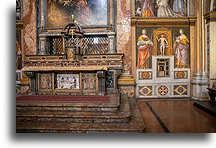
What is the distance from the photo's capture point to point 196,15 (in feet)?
23.9

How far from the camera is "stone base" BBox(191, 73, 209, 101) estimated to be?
6.88 meters

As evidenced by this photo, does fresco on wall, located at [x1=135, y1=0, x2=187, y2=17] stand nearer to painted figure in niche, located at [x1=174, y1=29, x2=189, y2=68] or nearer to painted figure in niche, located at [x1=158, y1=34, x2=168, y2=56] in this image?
painted figure in niche, located at [x1=174, y1=29, x2=189, y2=68]

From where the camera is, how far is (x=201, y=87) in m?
6.95

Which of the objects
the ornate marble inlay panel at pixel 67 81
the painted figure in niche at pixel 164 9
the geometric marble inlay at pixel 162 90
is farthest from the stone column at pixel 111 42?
the geometric marble inlay at pixel 162 90

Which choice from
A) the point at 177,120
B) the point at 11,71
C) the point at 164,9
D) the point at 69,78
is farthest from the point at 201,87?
the point at 11,71

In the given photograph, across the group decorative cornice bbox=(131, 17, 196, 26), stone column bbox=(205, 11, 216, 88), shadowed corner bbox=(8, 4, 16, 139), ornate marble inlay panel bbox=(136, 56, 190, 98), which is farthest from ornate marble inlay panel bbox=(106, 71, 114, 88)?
shadowed corner bbox=(8, 4, 16, 139)

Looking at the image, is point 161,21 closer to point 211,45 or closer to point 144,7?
point 144,7

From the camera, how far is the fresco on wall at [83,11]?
7355 millimetres

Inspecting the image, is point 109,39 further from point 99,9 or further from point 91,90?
point 91,90

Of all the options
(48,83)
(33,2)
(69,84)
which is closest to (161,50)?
(69,84)

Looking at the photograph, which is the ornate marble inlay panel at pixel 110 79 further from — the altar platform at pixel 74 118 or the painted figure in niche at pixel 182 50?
the painted figure in niche at pixel 182 50

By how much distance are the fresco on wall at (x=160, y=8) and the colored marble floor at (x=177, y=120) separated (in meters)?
3.79

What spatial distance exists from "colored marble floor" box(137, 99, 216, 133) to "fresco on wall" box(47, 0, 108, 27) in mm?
3974

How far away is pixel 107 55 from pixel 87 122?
327 cm
